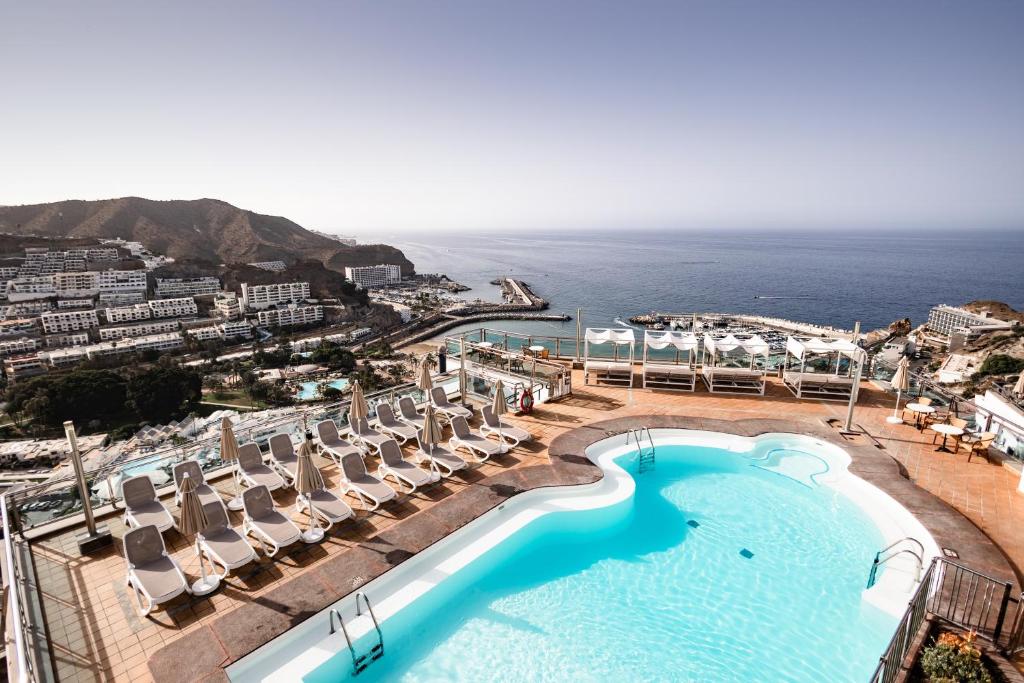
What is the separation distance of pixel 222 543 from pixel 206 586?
48 cm

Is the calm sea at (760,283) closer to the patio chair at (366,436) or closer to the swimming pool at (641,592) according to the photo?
the patio chair at (366,436)

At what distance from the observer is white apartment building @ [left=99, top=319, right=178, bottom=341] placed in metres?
68.8

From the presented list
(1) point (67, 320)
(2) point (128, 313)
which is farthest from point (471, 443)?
(2) point (128, 313)

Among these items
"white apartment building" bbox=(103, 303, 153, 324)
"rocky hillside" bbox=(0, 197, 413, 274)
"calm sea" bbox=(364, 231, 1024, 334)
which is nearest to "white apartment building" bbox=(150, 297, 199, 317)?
"white apartment building" bbox=(103, 303, 153, 324)

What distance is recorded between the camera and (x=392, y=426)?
8.73 meters

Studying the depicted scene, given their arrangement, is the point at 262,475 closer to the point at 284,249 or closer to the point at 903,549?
the point at 903,549

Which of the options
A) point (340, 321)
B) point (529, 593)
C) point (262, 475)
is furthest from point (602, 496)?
point (340, 321)

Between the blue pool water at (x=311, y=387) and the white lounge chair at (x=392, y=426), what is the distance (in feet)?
138

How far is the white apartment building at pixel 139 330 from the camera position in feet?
226

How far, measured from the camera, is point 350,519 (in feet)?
20.7

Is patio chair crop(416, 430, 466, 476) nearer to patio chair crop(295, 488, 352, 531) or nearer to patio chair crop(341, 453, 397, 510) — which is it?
patio chair crop(341, 453, 397, 510)

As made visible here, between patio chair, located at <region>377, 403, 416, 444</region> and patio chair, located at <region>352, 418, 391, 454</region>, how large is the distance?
0.24 m

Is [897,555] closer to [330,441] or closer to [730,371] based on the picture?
[730,371]

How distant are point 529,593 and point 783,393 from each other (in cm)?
902
